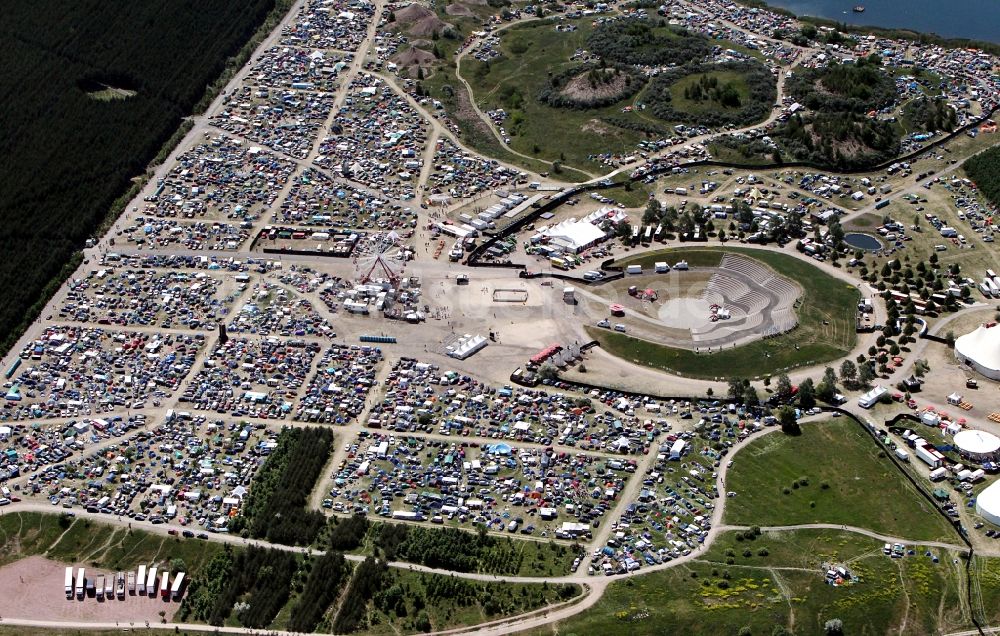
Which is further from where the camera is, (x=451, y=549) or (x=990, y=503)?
→ (x=451, y=549)

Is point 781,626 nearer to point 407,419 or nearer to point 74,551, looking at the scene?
point 407,419

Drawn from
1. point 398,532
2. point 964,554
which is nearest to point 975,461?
point 964,554

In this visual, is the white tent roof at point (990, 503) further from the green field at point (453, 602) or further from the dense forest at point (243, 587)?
the dense forest at point (243, 587)

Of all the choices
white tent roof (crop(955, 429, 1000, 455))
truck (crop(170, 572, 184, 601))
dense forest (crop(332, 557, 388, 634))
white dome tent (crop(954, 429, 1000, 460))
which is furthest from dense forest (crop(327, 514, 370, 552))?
white tent roof (crop(955, 429, 1000, 455))

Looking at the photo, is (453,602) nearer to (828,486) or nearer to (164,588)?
(164,588)

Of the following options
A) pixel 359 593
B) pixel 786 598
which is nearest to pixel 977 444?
pixel 786 598

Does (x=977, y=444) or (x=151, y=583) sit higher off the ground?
(x=977, y=444)

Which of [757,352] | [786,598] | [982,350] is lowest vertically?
[757,352]

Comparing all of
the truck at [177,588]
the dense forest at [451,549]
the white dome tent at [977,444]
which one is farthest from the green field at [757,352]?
the truck at [177,588]
